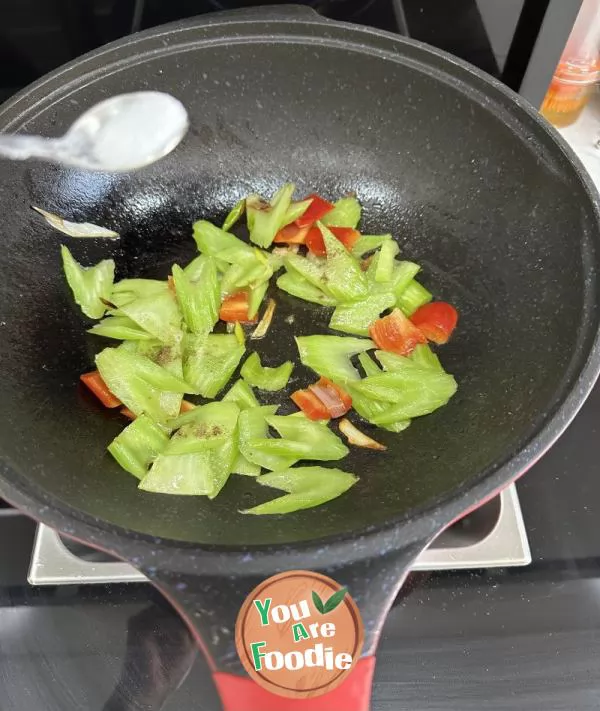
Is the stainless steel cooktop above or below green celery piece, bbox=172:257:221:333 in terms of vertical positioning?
below

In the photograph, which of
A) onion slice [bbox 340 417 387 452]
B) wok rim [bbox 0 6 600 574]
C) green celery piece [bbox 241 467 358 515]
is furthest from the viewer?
onion slice [bbox 340 417 387 452]

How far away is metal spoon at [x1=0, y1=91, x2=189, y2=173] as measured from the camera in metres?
0.97

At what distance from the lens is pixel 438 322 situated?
3.20 feet

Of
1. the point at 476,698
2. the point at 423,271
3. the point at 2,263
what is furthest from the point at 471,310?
the point at 2,263

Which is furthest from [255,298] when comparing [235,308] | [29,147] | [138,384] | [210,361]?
A: [29,147]

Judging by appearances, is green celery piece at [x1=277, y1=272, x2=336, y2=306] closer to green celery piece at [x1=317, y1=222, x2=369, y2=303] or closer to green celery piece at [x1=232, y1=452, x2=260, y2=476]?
green celery piece at [x1=317, y1=222, x2=369, y2=303]

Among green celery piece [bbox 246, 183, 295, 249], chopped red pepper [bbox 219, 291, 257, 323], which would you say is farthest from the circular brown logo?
green celery piece [bbox 246, 183, 295, 249]

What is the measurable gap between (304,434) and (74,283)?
0.40 meters

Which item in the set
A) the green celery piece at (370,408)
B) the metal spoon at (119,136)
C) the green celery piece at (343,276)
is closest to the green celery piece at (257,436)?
the green celery piece at (370,408)

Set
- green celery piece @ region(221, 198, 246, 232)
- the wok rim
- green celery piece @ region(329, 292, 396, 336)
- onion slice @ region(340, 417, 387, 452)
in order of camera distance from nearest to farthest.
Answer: the wok rim < onion slice @ region(340, 417, 387, 452) < green celery piece @ region(329, 292, 396, 336) < green celery piece @ region(221, 198, 246, 232)

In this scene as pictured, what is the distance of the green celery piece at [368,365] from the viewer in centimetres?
96

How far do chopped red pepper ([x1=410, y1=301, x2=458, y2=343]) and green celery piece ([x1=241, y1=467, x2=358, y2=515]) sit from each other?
255 millimetres

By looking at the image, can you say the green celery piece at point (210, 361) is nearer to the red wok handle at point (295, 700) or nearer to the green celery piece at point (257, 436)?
the green celery piece at point (257, 436)

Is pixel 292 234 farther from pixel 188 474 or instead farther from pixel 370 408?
pixel 188 474
